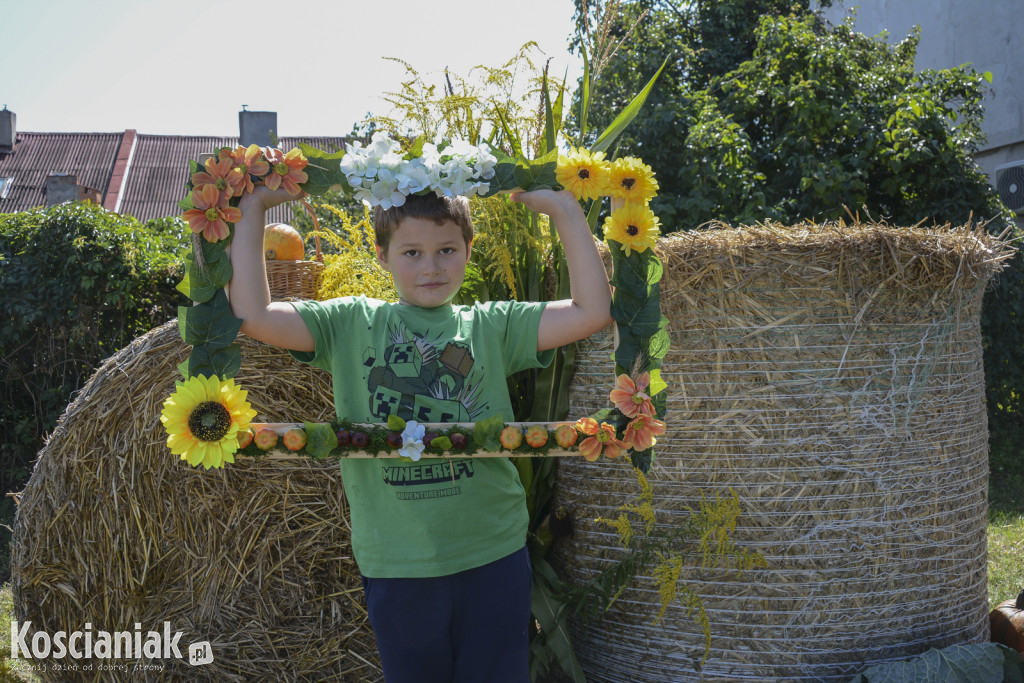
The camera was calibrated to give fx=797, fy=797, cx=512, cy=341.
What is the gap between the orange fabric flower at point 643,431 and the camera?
195cm

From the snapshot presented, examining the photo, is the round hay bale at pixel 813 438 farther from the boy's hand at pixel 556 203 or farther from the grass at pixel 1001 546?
the grass at pixel 1001 546

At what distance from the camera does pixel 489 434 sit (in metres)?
1.86

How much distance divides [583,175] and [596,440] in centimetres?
66

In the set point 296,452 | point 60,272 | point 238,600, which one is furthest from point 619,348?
point 60,272

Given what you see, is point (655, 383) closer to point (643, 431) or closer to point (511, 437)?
point (643, 431)

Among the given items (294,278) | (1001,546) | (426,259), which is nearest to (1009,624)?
(1001,546)

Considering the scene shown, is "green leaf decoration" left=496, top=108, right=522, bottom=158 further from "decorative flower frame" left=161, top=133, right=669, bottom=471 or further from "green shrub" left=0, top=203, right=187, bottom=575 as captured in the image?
"green shrub" left=0, top=203, right=187, bottom=575

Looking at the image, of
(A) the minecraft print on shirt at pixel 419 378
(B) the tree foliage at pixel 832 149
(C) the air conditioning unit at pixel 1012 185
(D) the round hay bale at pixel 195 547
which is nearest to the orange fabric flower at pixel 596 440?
(A) the minecraft print on shirt at pixel 419 378

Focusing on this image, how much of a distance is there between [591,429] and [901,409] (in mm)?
1349

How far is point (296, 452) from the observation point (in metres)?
1.91

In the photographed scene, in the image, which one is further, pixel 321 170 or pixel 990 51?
pixel 990 51

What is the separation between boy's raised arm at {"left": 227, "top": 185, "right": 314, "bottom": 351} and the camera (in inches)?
72.8

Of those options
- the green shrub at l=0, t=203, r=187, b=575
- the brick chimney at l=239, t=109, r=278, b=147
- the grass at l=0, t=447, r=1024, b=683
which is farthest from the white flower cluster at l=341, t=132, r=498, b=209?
the brick chimney at l=239, t=109, r=278, b=147

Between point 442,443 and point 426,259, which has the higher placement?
point 426,259
